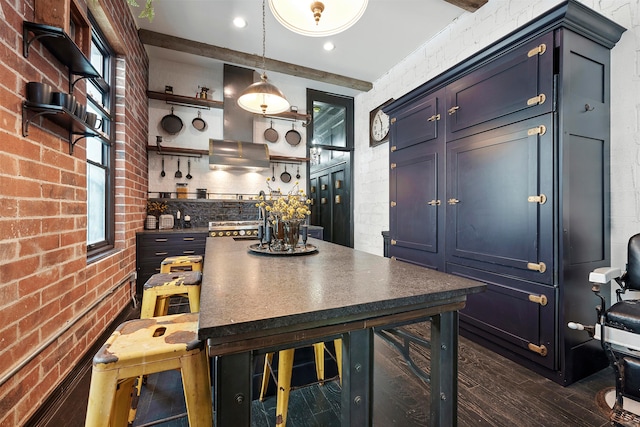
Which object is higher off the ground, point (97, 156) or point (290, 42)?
point (290, 42)

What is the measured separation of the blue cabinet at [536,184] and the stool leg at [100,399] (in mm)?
2262

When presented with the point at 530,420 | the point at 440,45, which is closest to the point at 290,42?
the point at 440,45

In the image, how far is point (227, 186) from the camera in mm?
4559

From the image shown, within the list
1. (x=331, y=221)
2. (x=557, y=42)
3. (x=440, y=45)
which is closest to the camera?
(x=557, y=42)

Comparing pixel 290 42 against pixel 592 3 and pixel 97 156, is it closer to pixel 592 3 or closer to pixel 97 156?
pixel 97 156

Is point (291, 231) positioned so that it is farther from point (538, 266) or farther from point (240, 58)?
point (240, 58)

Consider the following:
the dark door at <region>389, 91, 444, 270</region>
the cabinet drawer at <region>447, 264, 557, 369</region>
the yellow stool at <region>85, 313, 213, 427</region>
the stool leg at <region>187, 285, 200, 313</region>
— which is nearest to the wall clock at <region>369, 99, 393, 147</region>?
the dark door at <region>389, 91, 444, 270</region>

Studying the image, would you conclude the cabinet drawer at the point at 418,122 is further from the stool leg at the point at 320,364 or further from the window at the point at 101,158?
the window at the point at 101,158

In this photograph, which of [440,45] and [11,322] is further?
[440,45]

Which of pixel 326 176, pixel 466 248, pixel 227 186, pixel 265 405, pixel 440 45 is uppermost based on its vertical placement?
pixel 440 45

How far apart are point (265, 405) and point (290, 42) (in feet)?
13.1

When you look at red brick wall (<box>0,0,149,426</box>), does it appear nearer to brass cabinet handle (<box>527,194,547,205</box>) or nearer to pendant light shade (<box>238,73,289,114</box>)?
pendant light shade (<box>238,73,289,114</box>)

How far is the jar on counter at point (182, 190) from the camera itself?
4.24 metres

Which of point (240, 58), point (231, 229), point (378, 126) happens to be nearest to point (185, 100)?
point (240, 58)
